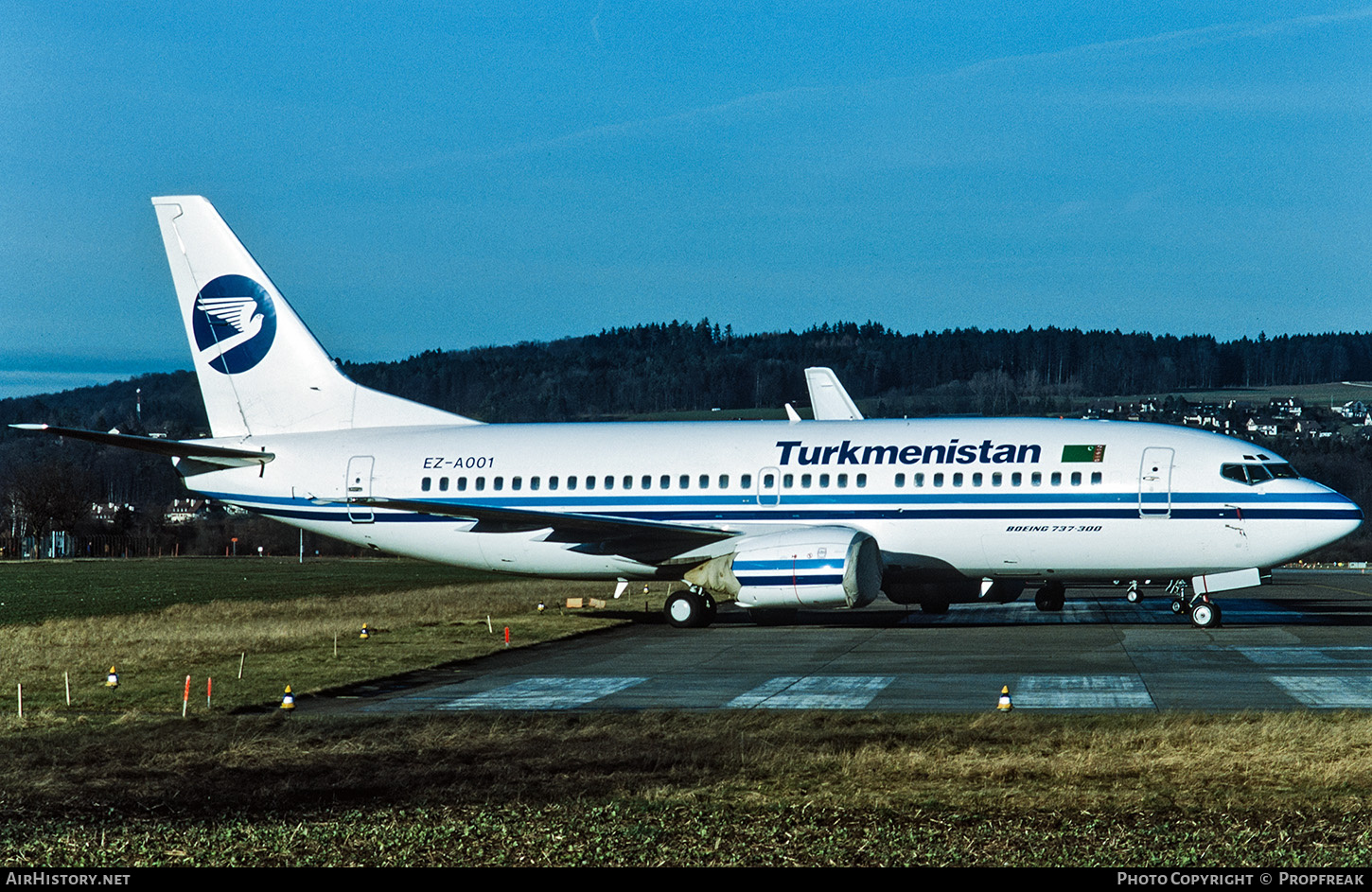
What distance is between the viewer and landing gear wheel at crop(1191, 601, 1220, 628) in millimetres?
27938

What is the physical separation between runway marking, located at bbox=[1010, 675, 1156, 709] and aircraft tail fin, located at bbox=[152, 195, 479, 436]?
59.9 feet

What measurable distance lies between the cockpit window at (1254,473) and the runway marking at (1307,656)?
4.21 meters

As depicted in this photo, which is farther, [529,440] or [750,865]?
[529,440]

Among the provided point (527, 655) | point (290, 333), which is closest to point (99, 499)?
point (290, 333)

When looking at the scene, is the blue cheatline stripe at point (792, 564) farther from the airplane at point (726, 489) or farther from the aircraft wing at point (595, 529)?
the aircraft wing at point (595, 529)

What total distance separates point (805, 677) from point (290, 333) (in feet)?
59.3

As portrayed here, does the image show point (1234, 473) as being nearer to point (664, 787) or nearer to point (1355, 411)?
point (664, 787)

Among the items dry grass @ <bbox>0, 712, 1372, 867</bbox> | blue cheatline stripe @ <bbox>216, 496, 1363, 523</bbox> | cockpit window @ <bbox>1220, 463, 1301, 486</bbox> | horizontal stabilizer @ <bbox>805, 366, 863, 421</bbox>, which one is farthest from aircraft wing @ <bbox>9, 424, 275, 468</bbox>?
cockpit window @ <bbox>1220, 463, 1301, 486</bbox>

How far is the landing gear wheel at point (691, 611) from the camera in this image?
96.8 ft

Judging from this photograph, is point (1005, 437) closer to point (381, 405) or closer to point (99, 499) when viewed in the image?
point (381, 405)

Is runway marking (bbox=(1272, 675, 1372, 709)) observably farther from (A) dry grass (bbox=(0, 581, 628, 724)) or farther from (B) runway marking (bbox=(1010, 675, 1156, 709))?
(A) dry grass (bbox=(0, 581, 628, 724))

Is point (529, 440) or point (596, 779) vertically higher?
point (529, 440)

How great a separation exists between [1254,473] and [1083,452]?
10.5ft

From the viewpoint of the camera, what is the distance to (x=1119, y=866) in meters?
8.59
